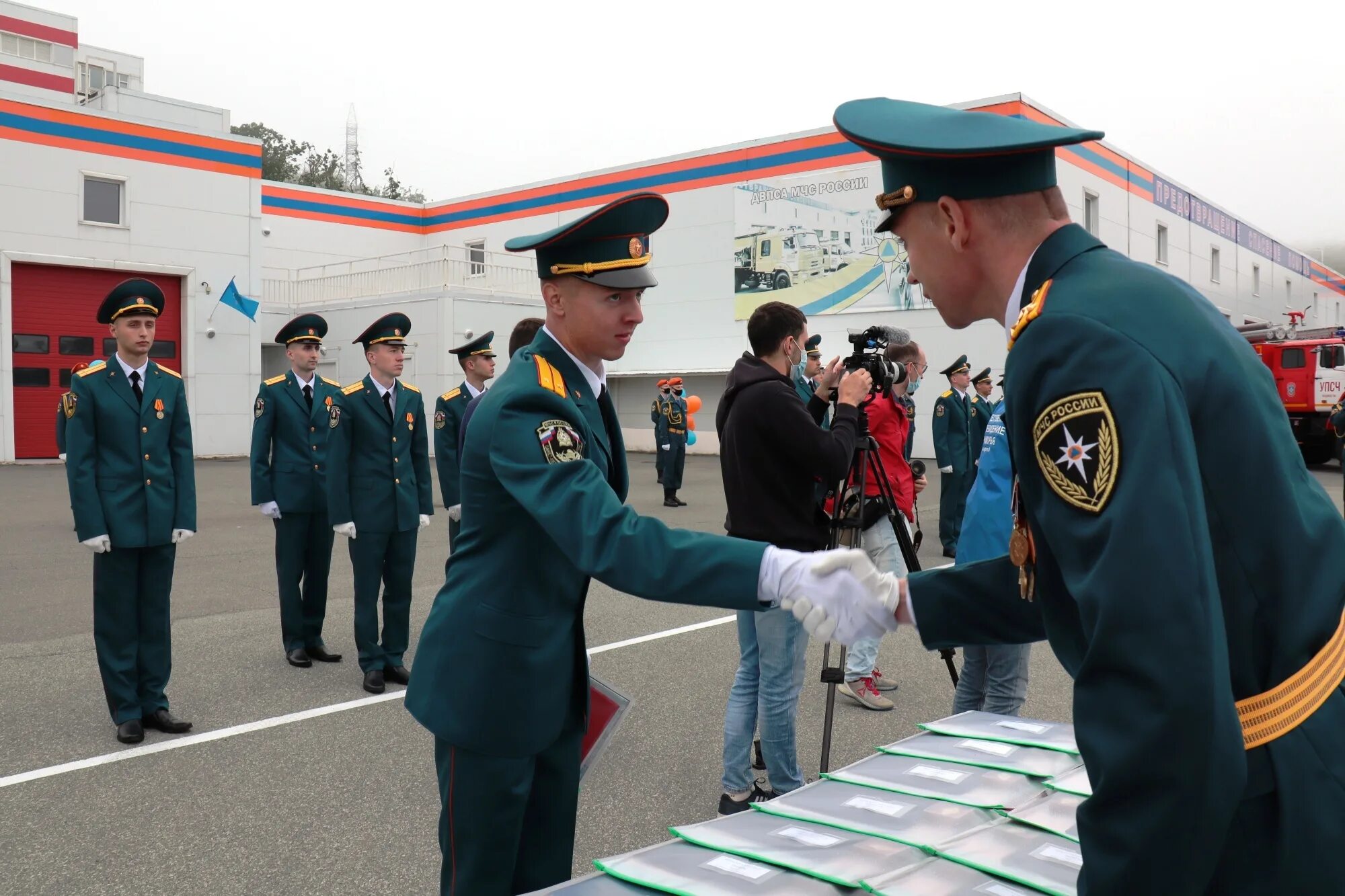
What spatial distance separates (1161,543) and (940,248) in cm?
62

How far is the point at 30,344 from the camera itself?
70.7ft

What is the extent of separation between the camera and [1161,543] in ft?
3.84

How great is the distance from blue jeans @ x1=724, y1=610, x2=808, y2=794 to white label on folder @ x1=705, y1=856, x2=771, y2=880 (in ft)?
6.81

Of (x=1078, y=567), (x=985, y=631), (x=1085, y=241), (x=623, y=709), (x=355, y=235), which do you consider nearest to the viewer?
(x=1078, y=567)

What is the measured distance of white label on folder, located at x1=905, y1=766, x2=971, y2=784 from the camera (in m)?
2.47

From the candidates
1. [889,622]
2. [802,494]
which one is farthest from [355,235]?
[889,622]

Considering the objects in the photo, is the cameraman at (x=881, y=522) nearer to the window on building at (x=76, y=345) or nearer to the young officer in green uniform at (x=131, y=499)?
the young officer in green uniform at (x=131, y=499)

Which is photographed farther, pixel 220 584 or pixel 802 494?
pixel 220 584

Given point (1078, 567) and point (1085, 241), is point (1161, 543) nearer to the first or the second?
point (1078, 567)

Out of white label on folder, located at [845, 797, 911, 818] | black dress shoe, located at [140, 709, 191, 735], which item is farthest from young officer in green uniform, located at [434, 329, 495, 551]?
white label on folder, located at [845, 797, 911, 818]

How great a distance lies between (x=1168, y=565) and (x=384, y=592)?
6.13 metres

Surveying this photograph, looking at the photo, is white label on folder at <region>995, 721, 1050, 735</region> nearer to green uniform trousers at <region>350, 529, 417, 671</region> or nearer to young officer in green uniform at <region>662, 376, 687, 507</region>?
green uniform trousers at <region>350, 529, 417, 671</region>

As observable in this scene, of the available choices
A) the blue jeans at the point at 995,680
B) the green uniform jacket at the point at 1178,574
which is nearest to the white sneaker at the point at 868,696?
the blue jeans at the point at 995,680

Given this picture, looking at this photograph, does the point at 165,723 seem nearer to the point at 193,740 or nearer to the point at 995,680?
the point at 193,740
